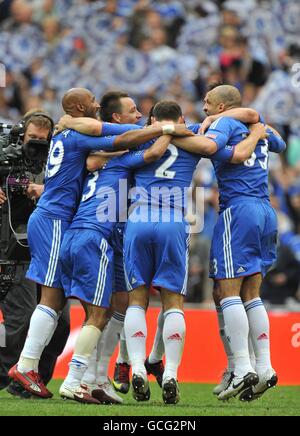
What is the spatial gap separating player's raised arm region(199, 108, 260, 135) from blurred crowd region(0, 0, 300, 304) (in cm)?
680

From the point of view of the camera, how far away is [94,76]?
1667cm

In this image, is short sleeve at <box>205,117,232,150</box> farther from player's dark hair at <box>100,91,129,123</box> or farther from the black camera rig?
the black camera rig

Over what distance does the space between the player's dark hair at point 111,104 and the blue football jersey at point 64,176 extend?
552 millimetres

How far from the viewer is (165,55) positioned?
55.8 feet

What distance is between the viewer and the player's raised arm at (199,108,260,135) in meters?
8.41

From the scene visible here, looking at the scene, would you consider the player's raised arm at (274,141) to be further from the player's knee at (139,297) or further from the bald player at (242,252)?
the player's knee at (139,297)

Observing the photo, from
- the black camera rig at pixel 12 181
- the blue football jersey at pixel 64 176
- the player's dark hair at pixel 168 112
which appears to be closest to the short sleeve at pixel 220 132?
the player's dark hair at pixel 168 112

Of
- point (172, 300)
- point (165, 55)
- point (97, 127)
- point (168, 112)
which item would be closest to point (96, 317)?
point (172, 300)

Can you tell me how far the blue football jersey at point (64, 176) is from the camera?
817cm

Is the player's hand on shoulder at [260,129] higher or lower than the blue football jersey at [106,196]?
higher

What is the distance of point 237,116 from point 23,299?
2596mm

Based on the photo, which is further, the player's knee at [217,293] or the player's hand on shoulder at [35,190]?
the player's hand on shoulder at [35,190]

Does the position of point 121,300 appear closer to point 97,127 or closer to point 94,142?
point 94,142

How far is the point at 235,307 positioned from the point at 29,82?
9696mm
